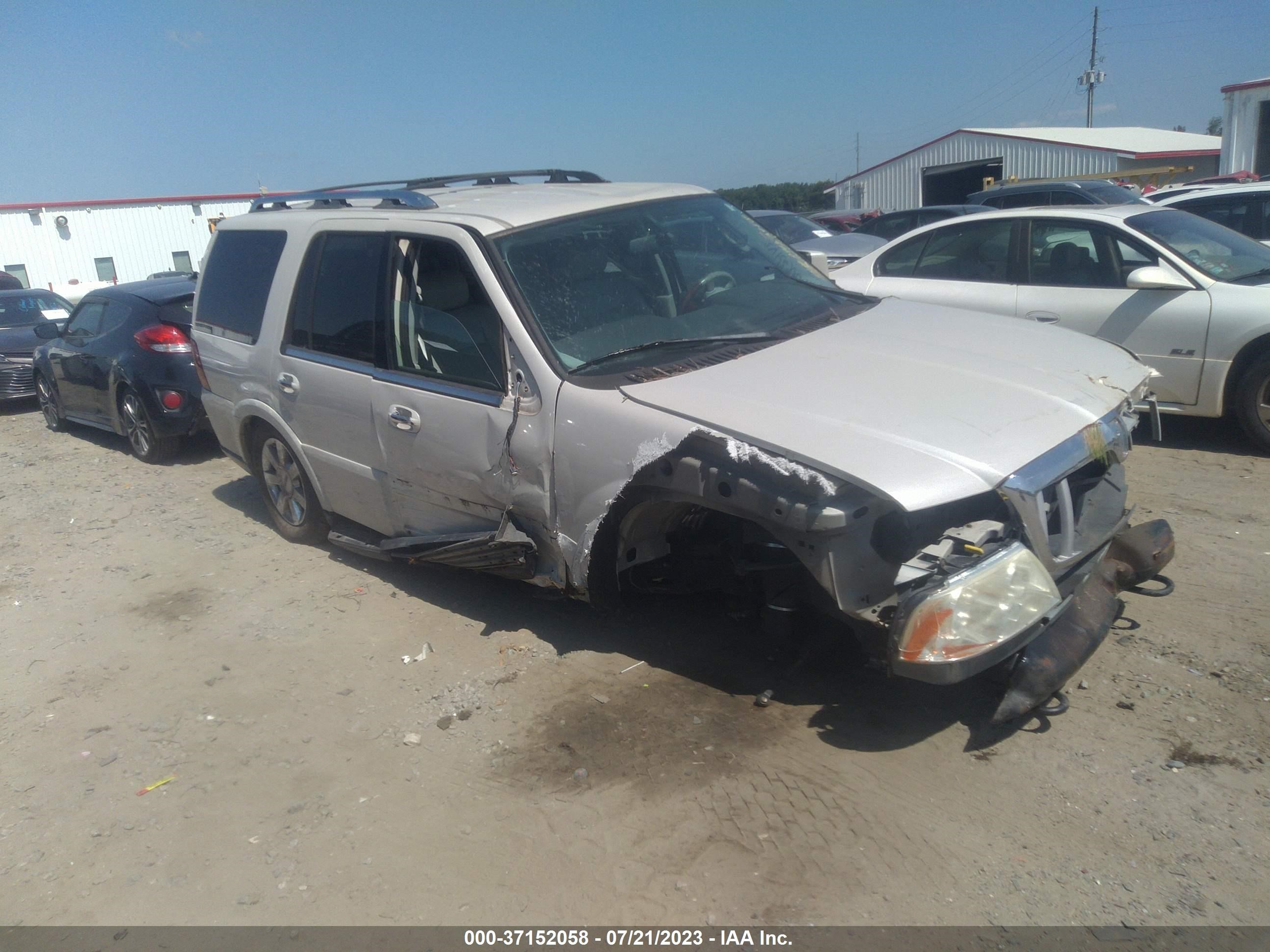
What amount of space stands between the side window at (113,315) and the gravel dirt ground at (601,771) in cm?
444

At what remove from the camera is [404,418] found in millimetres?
4461

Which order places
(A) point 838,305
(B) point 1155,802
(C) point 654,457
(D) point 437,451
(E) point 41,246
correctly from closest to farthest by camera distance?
(B) point 1155,802 → (C) point 654,457 → (D) point 437,451 → (A) point 838,305 → (E) point 41,246

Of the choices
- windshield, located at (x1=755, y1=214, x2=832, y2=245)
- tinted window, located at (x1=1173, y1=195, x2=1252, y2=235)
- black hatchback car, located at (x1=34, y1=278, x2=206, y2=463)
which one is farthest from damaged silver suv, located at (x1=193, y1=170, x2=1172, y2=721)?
windshield, located at (x1=755, y1=214, x2=832, y2=245)

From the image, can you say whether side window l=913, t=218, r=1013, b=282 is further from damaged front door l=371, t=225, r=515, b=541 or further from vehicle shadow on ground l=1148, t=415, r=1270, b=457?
damaged front door l=371, t=225, r=515, b=541

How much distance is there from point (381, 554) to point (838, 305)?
269 cm

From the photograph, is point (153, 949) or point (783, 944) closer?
point (783, 944)

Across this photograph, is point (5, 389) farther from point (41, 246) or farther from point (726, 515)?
point (41, 246)

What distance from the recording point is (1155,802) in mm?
3025

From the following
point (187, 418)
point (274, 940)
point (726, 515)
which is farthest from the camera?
point (187, 418)

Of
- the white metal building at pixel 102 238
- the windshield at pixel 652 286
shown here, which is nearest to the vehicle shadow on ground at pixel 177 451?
the windshield at pixel 652 286

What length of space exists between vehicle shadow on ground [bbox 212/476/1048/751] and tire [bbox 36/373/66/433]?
284 inches

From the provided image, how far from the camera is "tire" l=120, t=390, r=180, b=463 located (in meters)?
8.61

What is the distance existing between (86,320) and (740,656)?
27.9 ft

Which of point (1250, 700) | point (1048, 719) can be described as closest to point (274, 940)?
point (1048, 719)
